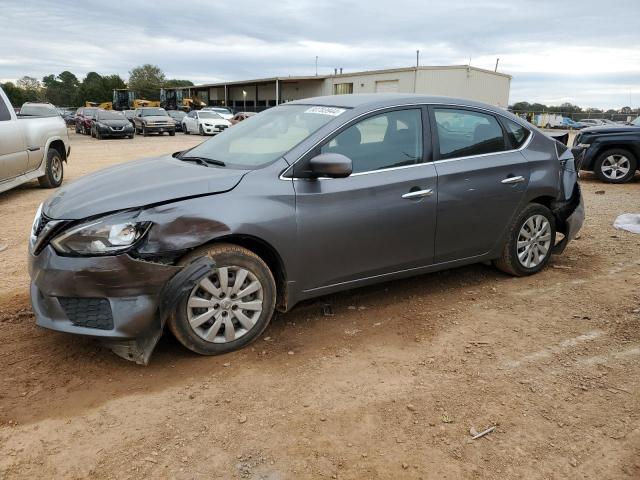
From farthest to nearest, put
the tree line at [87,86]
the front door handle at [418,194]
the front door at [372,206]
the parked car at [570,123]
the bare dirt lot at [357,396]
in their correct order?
the tree line at [87,86] → the parked car at [570,123] → the front door handle at [418,194] → the front door at [372,206] → the bare dirt lot at [357,396]

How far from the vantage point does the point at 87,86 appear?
288 ft

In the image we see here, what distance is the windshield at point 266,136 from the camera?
12.3 ft

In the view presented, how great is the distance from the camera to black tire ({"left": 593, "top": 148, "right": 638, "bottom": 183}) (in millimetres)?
10711

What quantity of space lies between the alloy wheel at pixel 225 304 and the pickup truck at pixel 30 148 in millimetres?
6401

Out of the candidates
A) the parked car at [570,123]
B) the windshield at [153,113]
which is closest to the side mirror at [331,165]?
the windshield at [153,113]

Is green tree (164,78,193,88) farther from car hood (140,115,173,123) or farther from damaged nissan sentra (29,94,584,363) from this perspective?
damaged nissan sentra (29,94,584,363)

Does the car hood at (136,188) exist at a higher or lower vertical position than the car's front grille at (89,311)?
higher

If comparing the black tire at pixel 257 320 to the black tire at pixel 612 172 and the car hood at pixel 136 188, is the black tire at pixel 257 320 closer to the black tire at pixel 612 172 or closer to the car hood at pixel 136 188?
the car hood at pixel 136 188

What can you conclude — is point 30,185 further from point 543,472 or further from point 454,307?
point 543,472

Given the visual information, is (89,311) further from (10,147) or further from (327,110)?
(10,147)

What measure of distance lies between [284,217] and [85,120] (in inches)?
1187

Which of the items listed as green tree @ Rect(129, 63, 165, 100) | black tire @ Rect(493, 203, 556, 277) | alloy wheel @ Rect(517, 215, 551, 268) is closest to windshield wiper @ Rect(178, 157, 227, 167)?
black tire @ Rect(493, 203, 556, 277)

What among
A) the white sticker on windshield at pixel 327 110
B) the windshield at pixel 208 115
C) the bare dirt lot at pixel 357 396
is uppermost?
the white sticker on windshield at pixel 327 110

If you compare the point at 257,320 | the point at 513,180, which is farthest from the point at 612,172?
the point at 257,320
